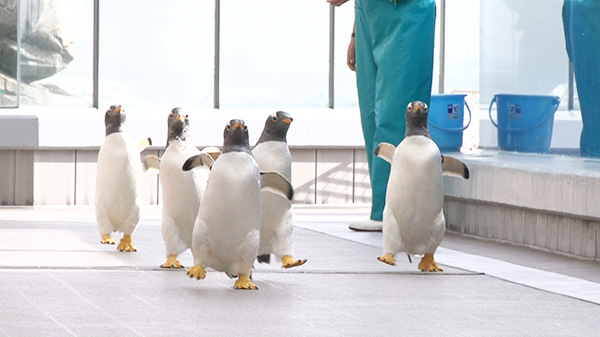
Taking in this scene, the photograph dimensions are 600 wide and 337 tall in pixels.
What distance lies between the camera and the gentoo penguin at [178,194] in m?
7.10

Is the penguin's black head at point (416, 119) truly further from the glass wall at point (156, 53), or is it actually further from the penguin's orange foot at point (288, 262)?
the glass wall at point (156, 53)

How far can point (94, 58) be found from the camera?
41.1ft

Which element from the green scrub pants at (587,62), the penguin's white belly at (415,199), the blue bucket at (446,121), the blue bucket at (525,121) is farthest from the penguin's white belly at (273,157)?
the blue bucket at (446,121)

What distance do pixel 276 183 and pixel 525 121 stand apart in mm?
4074

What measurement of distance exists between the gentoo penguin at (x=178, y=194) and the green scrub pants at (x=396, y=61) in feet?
8.12

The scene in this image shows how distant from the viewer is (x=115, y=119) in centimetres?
783

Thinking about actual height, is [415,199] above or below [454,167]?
below

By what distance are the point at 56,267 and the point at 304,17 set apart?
6.83 metres

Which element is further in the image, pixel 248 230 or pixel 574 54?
pixel 574 54

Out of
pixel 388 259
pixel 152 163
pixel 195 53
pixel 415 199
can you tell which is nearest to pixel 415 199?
pixel 415 199

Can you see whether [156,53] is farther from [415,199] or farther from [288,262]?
[288,262]

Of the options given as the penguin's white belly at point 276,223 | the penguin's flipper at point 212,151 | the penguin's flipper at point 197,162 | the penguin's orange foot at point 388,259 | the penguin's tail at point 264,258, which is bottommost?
the penguin's orange foot at point 388,259

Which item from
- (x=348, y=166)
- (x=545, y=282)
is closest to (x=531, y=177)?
(x=545, y=282)

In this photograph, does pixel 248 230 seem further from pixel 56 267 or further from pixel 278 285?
pixel 56 267
